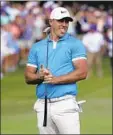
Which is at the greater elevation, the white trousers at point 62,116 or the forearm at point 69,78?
the forearm at point 69,78

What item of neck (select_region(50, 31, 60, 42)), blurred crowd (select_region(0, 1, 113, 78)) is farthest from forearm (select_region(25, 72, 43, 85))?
blurred crowd (select_region(0, 1, 113, 78))

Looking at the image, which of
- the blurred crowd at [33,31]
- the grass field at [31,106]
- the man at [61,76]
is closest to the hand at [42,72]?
the man at [61,76]

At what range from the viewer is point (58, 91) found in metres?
7.65

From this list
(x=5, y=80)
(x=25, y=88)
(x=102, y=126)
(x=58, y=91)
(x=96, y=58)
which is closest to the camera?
(x=58, y=91)

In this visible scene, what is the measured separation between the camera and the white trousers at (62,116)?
25.0 feet

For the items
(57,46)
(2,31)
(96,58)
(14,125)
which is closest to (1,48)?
(2,31)

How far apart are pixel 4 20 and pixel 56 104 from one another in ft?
56.1

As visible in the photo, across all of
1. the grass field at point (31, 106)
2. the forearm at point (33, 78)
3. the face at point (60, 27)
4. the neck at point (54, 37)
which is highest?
the face at point (60, 27)

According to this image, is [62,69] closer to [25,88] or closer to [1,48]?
[25,88]

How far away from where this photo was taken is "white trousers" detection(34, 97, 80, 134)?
762 centimetres

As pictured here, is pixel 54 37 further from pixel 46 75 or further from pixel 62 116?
pixel 62 116

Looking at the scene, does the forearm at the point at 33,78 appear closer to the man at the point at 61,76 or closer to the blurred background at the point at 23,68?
the man at the point at 61,76

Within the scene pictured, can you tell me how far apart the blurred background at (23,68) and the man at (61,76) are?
15.2 ft

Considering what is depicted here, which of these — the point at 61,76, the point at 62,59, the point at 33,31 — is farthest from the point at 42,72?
the point at 33,31
